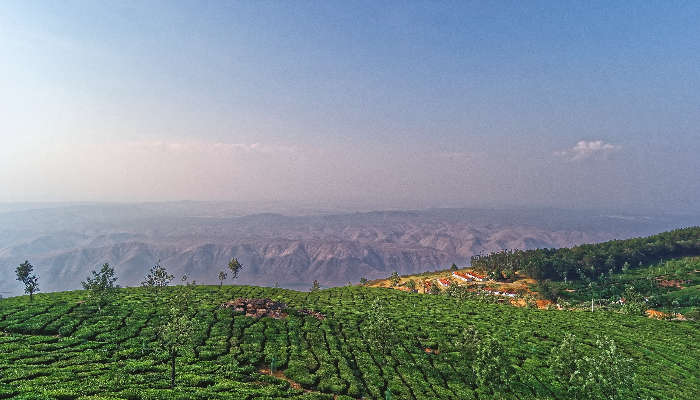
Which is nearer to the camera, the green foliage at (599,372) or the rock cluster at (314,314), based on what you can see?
the green foliage at (599,372)

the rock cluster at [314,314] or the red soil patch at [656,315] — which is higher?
the rock cluster at [314,314]

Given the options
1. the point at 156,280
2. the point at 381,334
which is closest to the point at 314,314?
the point at 381,334

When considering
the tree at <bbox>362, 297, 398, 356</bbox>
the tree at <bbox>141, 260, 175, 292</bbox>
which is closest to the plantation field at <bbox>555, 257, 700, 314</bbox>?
the tree at <bbox>362, 297, 398, 356</bbox>

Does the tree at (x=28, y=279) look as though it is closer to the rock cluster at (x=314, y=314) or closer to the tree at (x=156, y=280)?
the tree at (x=156, y=280)

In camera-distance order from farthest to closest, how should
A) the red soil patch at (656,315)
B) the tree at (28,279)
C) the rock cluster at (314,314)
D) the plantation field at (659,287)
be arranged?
Answer: 1. the plantation field at (659,287)
2. the red soil patch at (656,315)
3. the tree at (28,279)
4. the rock cluster at (314,314)

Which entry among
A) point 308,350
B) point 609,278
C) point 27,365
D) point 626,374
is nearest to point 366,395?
point 308,350

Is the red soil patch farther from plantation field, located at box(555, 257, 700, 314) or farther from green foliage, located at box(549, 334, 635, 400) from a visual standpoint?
green foliage, located at box(549, 334, 635, 400)

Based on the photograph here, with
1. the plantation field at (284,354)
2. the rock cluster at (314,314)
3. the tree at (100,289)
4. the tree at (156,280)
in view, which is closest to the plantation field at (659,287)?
the plantation field at (284,354)

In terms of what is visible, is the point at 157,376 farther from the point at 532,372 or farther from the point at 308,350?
the point at 532,372
